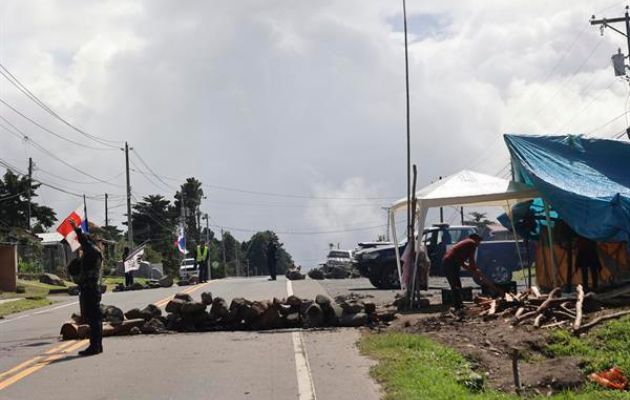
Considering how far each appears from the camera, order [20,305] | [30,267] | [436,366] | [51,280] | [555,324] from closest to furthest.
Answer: [436,366] < [555,324] < [20,305] < [51,280] < [30,267]

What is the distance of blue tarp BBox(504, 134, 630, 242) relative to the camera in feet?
49.3

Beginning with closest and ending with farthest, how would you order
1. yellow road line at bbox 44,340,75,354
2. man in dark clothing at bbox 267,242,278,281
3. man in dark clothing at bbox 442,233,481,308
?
yellow road line at bbox 44,340,75,354
man in dark clothing at bbox 442,233,481,308
man in dark clothing at bbox 267,242,278,281

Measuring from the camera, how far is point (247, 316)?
582 inches

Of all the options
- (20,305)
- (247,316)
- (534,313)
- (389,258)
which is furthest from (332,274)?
(534,313)

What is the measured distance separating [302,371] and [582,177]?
9343mm

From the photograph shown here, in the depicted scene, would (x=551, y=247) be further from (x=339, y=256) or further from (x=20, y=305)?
(x=339, y=256)

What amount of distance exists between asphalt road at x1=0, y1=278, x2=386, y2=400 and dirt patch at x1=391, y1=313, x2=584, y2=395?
1.33 metres

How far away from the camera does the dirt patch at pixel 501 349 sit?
8.50 metres

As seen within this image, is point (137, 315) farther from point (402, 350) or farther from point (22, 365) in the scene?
point (402, 350)

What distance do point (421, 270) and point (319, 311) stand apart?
17.7 feet

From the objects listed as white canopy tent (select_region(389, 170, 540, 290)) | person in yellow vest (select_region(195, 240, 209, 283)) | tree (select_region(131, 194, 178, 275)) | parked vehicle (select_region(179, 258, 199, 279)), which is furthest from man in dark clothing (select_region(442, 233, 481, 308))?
tree (select_region(131, 194, 178, 275))

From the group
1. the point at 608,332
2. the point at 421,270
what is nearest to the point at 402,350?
the point at 608,332

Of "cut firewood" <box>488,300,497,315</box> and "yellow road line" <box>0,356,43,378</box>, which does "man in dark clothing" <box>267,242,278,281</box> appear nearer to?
"cut firewood" <box>488,300,497,315</box>

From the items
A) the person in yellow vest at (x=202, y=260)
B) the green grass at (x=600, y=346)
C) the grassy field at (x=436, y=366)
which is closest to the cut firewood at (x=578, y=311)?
the green grass at (x=600, y=346)
